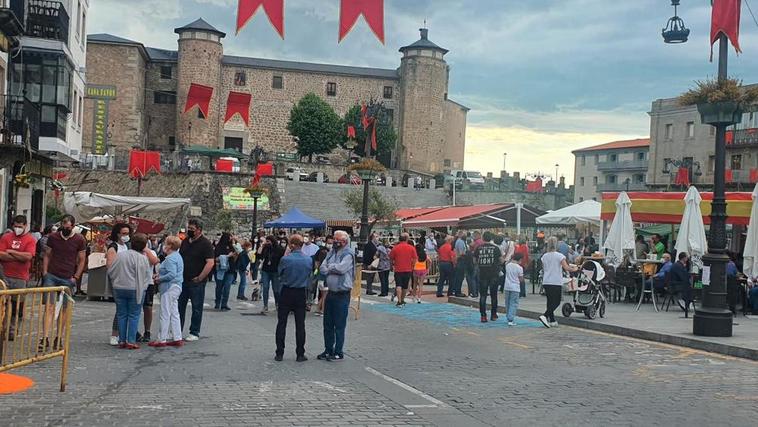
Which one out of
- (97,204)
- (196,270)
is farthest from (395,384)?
(97,204)

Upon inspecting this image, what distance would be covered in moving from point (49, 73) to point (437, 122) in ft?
210

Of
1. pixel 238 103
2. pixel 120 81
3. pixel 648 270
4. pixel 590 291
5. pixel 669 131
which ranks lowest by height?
pixel 590 291

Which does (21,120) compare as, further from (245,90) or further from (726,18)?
(245,90)

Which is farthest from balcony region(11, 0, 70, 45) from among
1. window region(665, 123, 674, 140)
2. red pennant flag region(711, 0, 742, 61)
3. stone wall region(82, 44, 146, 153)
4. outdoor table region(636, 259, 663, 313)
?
stone wall region(82, 44, 146, 153)

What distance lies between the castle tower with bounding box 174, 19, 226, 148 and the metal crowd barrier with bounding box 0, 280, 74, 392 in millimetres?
72720

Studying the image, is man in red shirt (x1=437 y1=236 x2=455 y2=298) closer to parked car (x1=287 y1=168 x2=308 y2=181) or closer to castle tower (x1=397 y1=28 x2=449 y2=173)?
parked car (x1=287 y1=168 x2=308 y2=181)

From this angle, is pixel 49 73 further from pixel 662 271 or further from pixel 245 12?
pixel 662 271

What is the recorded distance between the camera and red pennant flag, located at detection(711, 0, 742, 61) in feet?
45.6

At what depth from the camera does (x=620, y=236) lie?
21047 mm

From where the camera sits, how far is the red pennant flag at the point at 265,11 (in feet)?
40.0

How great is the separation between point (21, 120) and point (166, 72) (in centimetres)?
6304

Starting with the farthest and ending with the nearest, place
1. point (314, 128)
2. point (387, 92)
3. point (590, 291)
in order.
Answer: point (387, 92)
point (314, 128)
point (590, 291)

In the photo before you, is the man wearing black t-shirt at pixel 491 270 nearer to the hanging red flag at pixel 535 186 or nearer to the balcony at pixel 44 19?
the balcony at pixel 44 19

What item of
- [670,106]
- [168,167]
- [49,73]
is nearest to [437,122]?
[670,106]
